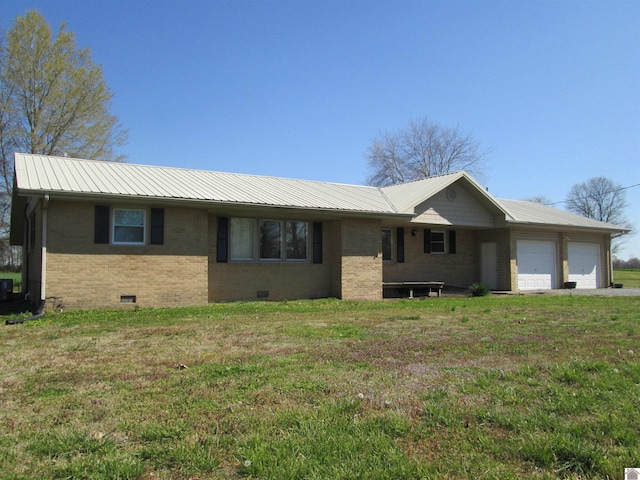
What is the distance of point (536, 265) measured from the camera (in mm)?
23938

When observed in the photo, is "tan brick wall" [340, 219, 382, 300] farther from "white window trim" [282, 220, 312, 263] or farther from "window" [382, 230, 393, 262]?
"window" [382, 230, 393, 262]

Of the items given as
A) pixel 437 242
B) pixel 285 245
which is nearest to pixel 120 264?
pixel 285 245

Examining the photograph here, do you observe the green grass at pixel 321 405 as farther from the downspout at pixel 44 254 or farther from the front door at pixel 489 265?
the front door at pixel 489 265

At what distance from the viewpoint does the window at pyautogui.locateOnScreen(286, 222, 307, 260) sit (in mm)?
17578

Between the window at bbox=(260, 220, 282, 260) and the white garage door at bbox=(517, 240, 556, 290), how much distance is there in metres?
12.1

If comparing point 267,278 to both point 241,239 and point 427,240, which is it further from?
point 427,240

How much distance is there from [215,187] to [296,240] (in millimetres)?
3381

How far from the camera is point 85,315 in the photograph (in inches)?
484

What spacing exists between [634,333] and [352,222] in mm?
10149

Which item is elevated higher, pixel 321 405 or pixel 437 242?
pixel 437 242

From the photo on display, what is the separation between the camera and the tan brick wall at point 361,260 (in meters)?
17.5

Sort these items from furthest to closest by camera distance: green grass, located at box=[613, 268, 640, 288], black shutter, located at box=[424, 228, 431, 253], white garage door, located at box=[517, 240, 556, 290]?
green grass, located at box=[613, 268, 640, 288], white garage door, located at box=[517, 240, 556, 290], black shutter, located at box=[424, 228, 431, 253]

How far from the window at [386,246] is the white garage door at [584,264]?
10541 mm

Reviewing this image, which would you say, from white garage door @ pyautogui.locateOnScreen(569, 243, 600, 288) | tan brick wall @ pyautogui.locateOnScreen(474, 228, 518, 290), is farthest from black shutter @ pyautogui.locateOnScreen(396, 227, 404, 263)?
white garage door @ pyautogui.locateOnScreen(569, 243, 600, 288)
